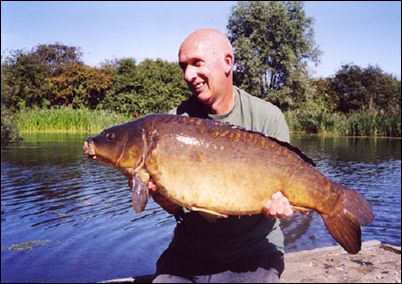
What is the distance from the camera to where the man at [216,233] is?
2795 mm

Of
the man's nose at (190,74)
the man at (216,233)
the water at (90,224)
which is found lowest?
the water at (90,224)

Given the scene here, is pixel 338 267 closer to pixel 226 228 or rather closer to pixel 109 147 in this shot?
pixel 226 228

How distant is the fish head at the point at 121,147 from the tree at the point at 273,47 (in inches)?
1406

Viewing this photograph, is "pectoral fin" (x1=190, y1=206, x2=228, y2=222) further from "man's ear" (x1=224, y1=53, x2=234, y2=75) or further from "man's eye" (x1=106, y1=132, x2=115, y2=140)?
"man's ear" (x1=224, y1=53, x2=234, y2=75)

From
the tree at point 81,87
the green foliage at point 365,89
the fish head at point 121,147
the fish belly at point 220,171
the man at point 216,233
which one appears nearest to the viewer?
the fish belly at point 220,171

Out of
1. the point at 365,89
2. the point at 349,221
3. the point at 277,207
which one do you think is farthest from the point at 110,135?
the point at 365,89

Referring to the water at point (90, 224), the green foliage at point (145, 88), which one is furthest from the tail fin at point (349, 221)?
the green foliage at point (145, 88)

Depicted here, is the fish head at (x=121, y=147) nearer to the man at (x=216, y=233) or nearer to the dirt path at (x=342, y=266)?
the man at (x=216, y=233)

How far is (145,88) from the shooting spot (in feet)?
103

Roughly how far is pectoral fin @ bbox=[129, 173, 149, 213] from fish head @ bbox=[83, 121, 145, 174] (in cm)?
8

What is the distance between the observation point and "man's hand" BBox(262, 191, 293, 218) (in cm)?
245

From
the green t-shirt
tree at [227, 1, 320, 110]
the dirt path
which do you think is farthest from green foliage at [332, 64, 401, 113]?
the green t-shirt

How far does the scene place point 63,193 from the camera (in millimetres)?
10734

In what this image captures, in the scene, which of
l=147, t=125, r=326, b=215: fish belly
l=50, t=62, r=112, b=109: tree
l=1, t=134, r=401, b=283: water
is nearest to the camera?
l=147, t=125, r=326, b=215: fish belly
